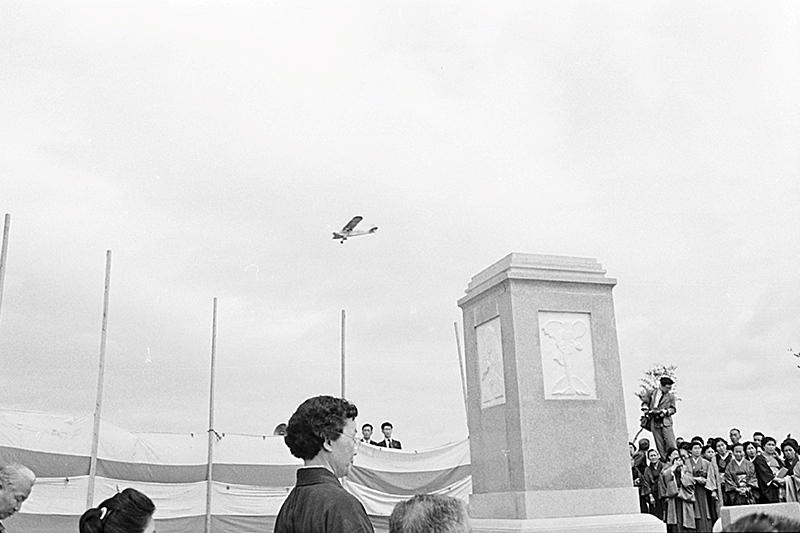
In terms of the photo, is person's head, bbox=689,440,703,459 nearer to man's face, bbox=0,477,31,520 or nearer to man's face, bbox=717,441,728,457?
man's face, bbox=717,441,728,457

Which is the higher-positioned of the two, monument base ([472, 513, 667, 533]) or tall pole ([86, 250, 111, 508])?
tall pole ([86, 250, 111, 508])

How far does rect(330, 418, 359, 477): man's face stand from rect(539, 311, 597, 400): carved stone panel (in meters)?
3.74

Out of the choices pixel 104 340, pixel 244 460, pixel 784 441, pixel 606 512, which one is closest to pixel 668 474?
pixel 784 441

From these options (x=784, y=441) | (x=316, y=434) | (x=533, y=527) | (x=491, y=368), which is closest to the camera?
(x=316, y=434)

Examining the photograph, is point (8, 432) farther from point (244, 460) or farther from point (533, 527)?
point (533, 527)

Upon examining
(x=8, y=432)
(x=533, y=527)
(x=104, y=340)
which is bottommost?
(x=533, y=527)

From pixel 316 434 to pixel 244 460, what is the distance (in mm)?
10041

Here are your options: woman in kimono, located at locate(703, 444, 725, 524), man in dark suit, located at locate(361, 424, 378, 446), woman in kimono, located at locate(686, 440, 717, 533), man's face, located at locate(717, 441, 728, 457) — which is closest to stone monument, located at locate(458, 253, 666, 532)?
woman in kimono, located at locate(686, 440, 717, 533)

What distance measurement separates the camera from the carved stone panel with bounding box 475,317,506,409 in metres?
7.05

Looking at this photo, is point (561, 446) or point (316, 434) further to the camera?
point (561, 446)

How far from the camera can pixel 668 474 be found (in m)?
10.2

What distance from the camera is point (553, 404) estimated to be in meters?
6.77

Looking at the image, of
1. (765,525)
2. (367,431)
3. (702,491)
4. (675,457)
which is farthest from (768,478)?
(765,525)

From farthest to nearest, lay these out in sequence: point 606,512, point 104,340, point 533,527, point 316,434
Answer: point 104,340
point 606,512
point 533,527
point 316,434
